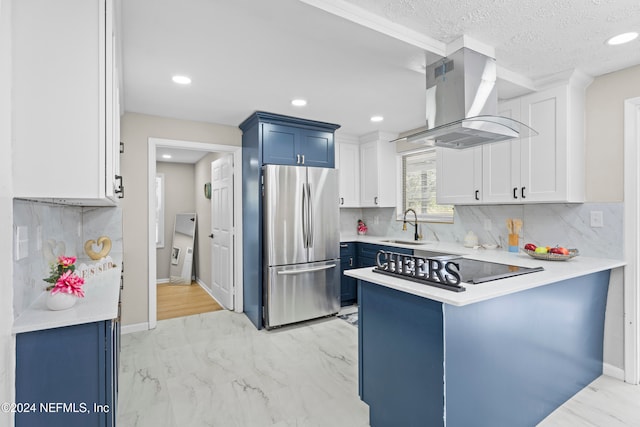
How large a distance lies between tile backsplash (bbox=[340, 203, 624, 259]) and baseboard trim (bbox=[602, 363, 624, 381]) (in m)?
0.87

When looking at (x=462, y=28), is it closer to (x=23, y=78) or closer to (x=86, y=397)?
(x=23, y=78)

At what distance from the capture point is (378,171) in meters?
4.58

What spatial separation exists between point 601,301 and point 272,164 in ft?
10.4

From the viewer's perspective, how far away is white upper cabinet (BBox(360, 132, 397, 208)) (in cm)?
459

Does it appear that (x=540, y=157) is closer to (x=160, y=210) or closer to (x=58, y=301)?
(x=58, y=301)

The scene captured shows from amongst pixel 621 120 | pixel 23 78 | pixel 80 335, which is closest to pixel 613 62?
pixel 621 120

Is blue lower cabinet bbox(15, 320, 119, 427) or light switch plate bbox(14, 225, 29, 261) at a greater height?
light switch plate bbox(14, 225, 29, 261)

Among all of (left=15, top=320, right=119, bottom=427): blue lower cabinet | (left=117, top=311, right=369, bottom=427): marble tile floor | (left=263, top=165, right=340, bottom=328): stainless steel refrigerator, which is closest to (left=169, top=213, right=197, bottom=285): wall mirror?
(left=117, top=311, right=369, bottom=427): marble tile floor

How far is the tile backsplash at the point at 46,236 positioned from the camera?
1.46 m

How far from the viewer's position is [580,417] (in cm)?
205

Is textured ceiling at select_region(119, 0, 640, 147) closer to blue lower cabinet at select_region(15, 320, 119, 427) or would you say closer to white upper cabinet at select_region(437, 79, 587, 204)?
white upper cabinet at select_region(437, 79, 587, 204)

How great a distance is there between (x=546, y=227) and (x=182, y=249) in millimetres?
5436

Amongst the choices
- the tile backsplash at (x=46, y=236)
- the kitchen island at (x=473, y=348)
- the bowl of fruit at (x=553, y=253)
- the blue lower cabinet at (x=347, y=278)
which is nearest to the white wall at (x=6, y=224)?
the tile backsplash at (x=46, y=236)

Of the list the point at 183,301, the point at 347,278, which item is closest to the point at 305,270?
the point at 347,278
